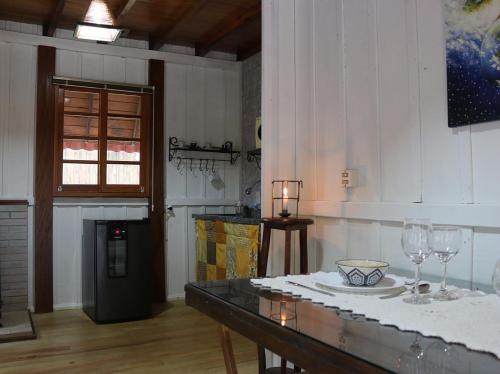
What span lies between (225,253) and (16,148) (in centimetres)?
231

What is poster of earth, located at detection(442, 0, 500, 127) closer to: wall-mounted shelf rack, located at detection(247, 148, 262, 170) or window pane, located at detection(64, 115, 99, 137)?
wall-mounted shelf rack, located at detection(247, 148, 262, 170)

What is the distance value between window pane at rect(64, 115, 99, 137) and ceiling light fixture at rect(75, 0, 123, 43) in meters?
0.97

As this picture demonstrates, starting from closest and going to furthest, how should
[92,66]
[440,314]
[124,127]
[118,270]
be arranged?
[440,314]
[118,270]
[92,66]
[124,127]

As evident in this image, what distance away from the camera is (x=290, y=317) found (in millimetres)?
1078

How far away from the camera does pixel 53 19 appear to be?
441 cm

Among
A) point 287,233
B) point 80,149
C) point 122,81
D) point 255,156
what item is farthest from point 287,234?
point 122,81

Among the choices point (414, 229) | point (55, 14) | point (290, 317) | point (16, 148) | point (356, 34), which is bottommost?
point (290, 317)

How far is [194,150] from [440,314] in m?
4.35

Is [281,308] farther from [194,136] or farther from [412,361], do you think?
[194,136]

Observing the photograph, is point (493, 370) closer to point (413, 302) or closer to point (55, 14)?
point (413, 302)

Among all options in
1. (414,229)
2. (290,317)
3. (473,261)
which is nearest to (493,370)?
(290,317)

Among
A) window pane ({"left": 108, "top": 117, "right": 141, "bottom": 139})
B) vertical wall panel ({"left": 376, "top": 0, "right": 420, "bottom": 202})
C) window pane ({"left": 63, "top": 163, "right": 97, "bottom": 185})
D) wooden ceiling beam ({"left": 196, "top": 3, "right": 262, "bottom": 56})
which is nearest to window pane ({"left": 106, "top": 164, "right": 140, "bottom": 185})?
window pane ({"left": 63, "top": 163, "right": 97, "bottom": 185})

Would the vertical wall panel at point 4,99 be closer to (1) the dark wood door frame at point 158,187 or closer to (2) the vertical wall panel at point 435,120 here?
(1) the dark wood door frame at point 158,187

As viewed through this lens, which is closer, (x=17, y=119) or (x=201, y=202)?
(x=17, y=119)
